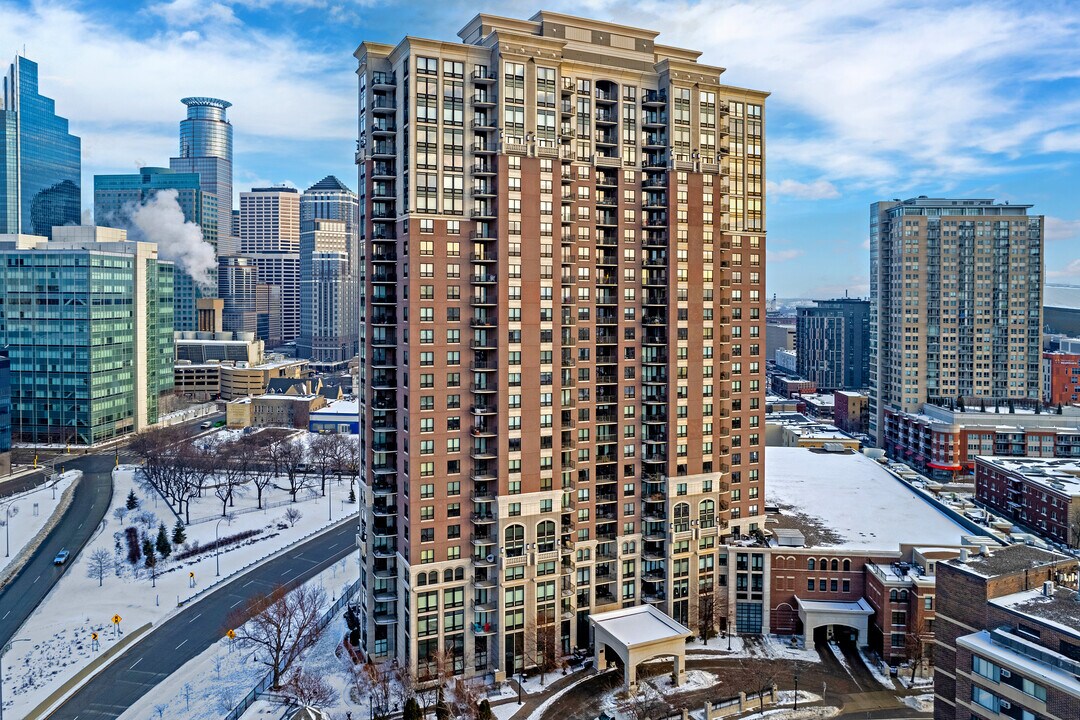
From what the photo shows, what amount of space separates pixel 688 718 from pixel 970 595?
26.1 metres

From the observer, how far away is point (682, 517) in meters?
82.3

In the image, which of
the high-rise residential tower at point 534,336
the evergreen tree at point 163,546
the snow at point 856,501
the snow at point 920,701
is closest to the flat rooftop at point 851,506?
the snow at point 856,501

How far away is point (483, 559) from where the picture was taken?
2904 inches

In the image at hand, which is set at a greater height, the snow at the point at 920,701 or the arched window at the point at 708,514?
the arched window at the point at 708,514

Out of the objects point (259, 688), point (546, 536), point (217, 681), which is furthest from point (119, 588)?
point (546, 536)

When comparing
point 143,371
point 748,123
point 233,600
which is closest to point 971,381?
point 748,123

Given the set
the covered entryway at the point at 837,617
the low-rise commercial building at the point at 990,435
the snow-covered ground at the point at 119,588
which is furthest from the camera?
the low-rise commercial building at the point at 990,435

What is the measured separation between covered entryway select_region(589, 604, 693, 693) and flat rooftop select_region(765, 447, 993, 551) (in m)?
20.9

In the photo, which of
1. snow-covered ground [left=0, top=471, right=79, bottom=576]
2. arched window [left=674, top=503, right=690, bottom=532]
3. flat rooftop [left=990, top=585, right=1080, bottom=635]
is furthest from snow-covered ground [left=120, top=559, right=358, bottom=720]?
flat rooftop [left=990, top=585, right=1080, bottom=635]

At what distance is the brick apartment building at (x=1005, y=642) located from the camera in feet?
147

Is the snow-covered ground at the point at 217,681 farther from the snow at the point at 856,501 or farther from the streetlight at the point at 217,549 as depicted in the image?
the snow at the point at 856,501

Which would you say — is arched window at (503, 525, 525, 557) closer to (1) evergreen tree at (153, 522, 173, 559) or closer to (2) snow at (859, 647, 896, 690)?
(2) snow at (859, 647, 896, 690)

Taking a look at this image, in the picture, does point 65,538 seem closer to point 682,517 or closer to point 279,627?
point 279,627

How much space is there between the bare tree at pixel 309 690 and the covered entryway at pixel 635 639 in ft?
81.3
